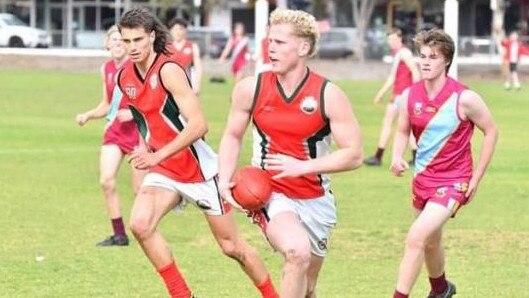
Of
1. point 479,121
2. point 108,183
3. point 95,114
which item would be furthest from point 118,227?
point 479,121

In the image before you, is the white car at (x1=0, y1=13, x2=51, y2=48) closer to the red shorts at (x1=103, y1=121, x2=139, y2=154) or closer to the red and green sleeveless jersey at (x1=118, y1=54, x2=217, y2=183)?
the red shorts at (x1=103, y1=121, x2=139, y2=154)

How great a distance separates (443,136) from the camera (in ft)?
33.0

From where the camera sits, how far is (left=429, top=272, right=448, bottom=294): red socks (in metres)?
10.6

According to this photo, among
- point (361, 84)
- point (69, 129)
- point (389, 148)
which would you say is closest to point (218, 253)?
point (389, 148)

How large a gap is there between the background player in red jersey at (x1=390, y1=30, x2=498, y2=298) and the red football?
1.52 metres

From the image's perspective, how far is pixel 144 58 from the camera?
32.7ft

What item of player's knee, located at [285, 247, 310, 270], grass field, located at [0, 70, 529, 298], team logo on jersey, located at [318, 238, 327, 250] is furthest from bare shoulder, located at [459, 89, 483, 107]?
player's knee, located at [285, 247, 310, 270]

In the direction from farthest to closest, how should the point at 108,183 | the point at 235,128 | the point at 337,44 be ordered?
the point at 337,44, the point at 108,183, the point at 235,128

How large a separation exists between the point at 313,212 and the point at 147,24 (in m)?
1.97

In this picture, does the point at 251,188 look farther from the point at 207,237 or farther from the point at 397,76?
the point at 397,76

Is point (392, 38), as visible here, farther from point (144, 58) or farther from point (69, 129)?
point (144, 58)

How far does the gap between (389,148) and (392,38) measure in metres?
4.22

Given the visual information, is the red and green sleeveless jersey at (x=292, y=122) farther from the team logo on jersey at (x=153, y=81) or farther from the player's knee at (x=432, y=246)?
the player's knee at (x=432, y=246)

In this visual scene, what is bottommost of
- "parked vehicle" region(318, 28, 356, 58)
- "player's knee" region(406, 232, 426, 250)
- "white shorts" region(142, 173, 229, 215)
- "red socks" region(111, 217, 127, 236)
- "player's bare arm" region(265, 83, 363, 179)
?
"parked vehicle" region(318, 28, 356, 58)
